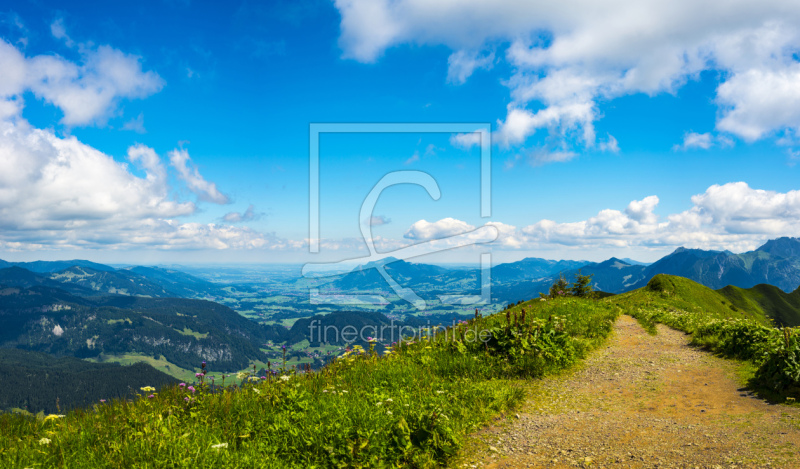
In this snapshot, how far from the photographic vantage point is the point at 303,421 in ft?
19.4

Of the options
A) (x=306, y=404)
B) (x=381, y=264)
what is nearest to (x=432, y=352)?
(x=306, y=404)

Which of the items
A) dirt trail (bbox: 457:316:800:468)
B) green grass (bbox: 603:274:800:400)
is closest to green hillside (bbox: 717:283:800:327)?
green grass (bbox: 603:274:800:400)

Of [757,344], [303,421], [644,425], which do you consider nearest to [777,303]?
[757,344]

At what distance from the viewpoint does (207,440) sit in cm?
523

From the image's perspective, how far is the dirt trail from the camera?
17.2 ft

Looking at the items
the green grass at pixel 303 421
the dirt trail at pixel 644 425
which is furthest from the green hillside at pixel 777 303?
the green grass at pixel 303 421

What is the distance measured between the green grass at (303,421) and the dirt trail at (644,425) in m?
0.60

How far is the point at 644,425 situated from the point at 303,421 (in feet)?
19.0

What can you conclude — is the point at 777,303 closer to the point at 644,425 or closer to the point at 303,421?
the point at 644,425

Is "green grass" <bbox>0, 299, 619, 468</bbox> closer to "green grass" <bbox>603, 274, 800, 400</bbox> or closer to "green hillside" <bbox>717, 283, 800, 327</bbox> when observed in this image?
"green grass" <bbox>603, 274, 800, 400</bbox>

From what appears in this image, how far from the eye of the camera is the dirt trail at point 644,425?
5254mm

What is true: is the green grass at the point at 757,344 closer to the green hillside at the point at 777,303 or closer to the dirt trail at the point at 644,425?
the dirt trail at the point at 644,425

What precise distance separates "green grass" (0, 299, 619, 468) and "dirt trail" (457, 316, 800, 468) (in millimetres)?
602

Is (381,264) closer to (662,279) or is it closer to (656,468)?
(656,468)
